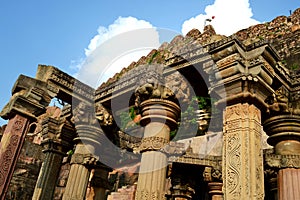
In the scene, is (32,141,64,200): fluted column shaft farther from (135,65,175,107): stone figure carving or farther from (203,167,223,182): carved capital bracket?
(203,167,223,182): carved capital bracket

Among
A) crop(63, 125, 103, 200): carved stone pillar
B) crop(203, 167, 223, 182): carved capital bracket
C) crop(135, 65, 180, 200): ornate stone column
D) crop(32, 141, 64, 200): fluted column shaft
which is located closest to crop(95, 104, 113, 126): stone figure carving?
crop(63, 125, 103, 200): carved stone pillar

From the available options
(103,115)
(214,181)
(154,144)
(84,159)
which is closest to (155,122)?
(154,144)

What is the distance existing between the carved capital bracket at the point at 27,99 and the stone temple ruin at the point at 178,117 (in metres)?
0.02

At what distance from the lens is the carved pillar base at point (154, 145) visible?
16.6 feet

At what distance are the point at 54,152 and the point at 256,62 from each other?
19.3ft

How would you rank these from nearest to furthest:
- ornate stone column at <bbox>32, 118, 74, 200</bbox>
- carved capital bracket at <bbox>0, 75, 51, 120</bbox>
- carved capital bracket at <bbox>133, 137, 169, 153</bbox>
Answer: carved capital bracket at <bbox>133, 137, 169, 153</bbox>
carved capital bracket at <bbox>0, 75, 51, 120</bbox>
ornate stone column at <bbox>32, 118, 74, 200</bbox>

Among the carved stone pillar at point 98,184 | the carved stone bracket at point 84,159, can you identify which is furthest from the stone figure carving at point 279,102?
the carved stone pillar at point 98,184

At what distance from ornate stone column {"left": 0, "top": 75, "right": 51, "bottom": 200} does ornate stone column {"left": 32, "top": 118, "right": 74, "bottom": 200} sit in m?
1.78

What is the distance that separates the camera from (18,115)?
6316 mm

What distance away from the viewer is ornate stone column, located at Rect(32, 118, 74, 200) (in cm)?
785

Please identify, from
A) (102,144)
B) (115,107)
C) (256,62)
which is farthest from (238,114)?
(102,144)

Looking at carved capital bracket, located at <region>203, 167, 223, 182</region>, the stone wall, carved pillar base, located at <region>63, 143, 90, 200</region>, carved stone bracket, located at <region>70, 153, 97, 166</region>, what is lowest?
carved pillar base, located at <region>63, 143, 90, 200</region>

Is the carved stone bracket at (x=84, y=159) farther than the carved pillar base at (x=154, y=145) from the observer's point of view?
Yes

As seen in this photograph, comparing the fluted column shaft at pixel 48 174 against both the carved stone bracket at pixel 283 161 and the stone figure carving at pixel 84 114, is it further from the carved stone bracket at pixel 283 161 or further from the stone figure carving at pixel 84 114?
the carved stone bracket at pixel 283 161
